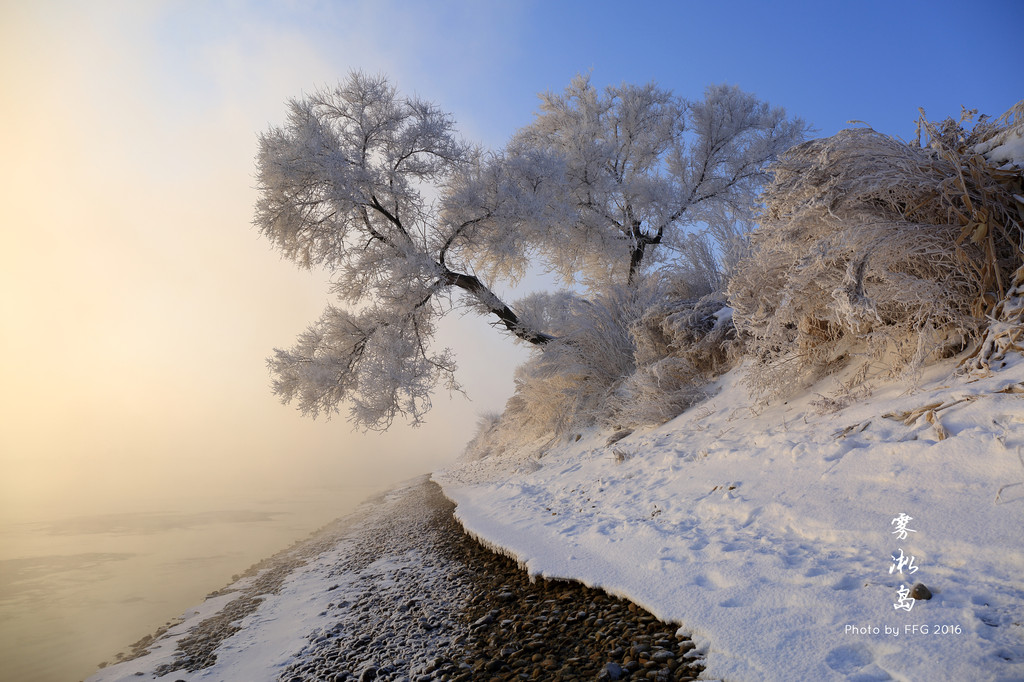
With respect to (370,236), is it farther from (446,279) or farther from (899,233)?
(899,233)

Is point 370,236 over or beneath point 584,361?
over

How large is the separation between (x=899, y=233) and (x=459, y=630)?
373cm

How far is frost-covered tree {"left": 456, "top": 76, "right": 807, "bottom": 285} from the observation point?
44.7ft


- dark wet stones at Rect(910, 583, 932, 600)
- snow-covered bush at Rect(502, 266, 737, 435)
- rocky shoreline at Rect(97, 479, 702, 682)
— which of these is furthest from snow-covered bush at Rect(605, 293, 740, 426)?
dark wet stones at Rect(910, 583, 932, 600)

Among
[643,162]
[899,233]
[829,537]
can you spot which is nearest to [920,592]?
[829,537]

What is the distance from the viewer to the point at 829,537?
2.45 metres

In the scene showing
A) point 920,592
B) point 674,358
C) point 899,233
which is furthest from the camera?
point 674,358

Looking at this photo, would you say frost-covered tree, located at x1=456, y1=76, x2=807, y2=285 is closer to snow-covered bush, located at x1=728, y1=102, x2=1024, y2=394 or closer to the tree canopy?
the tree canopy

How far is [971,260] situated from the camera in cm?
332

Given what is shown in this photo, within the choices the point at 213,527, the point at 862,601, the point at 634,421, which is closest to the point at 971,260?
the point at 862,601

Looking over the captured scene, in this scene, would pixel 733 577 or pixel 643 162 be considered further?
pixel 643 162

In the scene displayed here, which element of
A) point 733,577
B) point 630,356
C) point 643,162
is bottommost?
point 733,577

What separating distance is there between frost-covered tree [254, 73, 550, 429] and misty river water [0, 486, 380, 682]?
7.42 ft

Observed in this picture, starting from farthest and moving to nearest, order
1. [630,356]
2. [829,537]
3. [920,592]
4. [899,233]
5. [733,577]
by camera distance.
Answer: [630,356], [899,233], [829,537], [733,577], [920,592]
